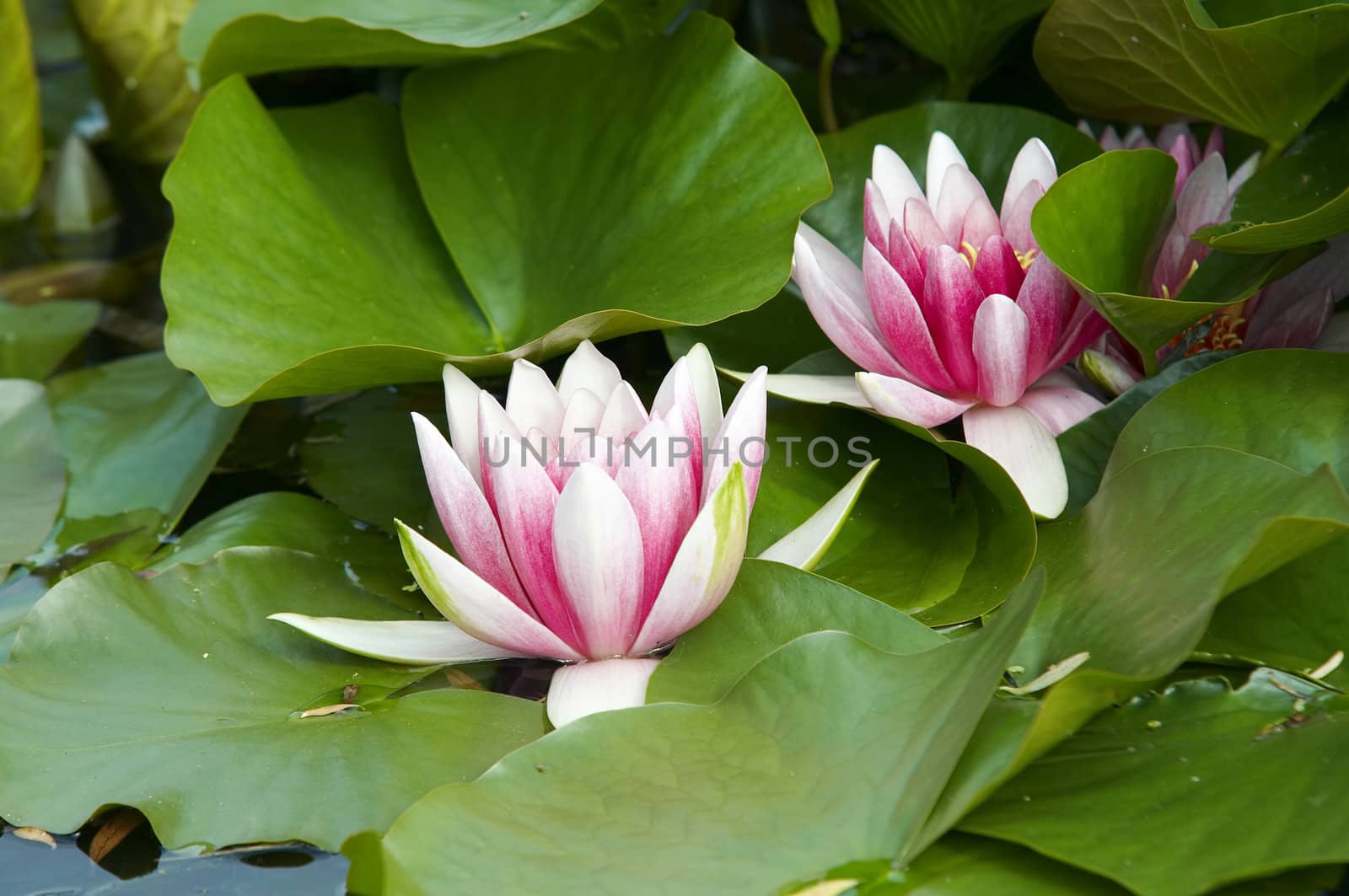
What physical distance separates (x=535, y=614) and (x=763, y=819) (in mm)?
271

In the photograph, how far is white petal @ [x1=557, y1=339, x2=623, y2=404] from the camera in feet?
3.10

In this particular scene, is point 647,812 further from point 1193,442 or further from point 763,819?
point 1193,442

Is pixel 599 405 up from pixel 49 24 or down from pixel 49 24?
down

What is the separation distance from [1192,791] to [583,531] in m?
0.40

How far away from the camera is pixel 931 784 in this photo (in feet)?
2.12

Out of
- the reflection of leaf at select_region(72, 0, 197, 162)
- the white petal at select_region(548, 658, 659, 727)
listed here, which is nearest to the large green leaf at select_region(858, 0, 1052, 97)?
the white petal at select_region(548, 658, 659, 727)

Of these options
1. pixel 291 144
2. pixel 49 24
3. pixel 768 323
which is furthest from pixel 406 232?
pixel 49 24

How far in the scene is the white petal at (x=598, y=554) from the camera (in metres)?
0.78

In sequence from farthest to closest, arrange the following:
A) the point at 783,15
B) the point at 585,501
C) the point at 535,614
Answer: the point at 783,15 → the point at 535,614 → the point at 585,501

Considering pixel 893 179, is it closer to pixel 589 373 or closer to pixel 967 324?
pixel 967 324

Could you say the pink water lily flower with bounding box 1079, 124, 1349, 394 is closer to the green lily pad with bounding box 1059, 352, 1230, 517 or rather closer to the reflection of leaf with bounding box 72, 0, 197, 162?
the green lily pad with bounding box 1059, 352, 1230, 517

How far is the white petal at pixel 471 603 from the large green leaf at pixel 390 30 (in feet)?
1.79

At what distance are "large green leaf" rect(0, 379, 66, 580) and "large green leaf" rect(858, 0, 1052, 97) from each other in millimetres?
1020

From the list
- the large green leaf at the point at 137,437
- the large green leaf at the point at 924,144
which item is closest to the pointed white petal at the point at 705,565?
the large green leaf at the point at 924,144
